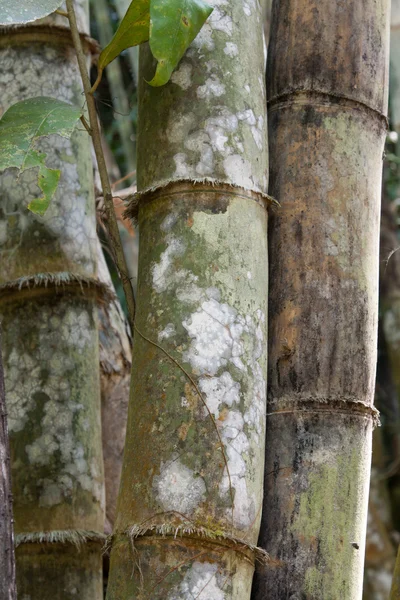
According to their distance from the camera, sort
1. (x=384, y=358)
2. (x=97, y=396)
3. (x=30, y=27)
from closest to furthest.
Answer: (x=97, y=396) → (x=30, y=27) → (x=384, y=358)

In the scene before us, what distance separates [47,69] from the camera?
1596 millimetres

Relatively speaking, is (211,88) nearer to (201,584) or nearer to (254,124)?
(254,124)

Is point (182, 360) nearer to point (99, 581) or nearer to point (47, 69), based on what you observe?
point (99, 581)

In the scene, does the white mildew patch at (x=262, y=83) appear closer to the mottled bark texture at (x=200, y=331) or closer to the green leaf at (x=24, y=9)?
the mottled bark texture at (x=200, y=331)

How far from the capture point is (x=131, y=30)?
49.0 inches

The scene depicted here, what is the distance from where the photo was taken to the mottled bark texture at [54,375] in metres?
1.36

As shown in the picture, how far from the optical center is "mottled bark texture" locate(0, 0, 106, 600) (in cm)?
136

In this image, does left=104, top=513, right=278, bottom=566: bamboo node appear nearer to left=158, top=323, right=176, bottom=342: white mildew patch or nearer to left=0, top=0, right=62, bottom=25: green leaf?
left=158, top=323, right=176, bottom=342: white mildew patch

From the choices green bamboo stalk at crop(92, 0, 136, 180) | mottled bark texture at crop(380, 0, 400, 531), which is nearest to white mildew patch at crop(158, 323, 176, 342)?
green bamboo stalk at crop(92, 0, 136, 180)

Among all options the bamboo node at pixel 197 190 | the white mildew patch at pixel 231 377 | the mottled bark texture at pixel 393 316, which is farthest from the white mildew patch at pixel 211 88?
the mottled bark texture at pixel 393 316

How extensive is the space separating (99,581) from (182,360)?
0.46m

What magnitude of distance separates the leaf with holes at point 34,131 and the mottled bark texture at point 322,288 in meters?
0.30

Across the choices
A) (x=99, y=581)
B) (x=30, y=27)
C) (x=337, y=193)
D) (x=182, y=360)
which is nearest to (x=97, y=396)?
(x=99, y=581)

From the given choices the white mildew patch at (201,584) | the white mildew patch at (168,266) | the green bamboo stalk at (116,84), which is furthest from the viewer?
the green bamboo stalk at (116,84)
